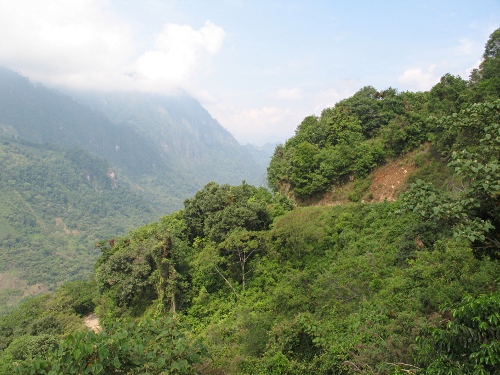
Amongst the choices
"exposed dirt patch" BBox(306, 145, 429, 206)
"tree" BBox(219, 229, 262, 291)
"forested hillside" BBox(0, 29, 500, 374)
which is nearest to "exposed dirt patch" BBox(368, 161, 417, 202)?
"exposed dirt patch" BBox(306, 145, 429, 206)

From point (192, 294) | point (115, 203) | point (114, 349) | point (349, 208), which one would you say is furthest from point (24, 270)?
point (114, 349)

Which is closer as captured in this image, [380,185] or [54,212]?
[380,185]

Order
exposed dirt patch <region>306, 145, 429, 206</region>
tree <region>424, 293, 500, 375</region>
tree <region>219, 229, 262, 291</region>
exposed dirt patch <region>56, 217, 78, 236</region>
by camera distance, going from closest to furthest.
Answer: tree <region>424, 293, 500, 375</region> < tree <region>219, 229, 262, 291</region> < exposed dirt patch <region>306, 145, 429, 206</region> < exposed dirt patch <region>56, 217, 78, 236</region>

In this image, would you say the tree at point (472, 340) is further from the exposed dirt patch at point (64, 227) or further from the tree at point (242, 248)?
the exposed dirt patch at point (64, 227)

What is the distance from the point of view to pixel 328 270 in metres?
13.1

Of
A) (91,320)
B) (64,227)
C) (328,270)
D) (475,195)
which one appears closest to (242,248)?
(328,270)

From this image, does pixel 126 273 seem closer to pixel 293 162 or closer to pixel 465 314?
pixel 293 162

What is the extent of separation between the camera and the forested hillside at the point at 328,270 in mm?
4953

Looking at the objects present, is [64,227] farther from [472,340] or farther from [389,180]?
[472,340]

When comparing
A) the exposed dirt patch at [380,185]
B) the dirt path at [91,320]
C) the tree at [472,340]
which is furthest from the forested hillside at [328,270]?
the dirt path at [91,320]

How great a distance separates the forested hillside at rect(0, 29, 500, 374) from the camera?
495cm

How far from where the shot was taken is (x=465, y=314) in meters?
3.81

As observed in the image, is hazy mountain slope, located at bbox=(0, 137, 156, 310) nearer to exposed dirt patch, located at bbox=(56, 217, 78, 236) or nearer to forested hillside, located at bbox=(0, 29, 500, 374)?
exposed dirt patch, located at bbox=(56, 217, 78, 236)

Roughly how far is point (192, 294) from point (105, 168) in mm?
160190
